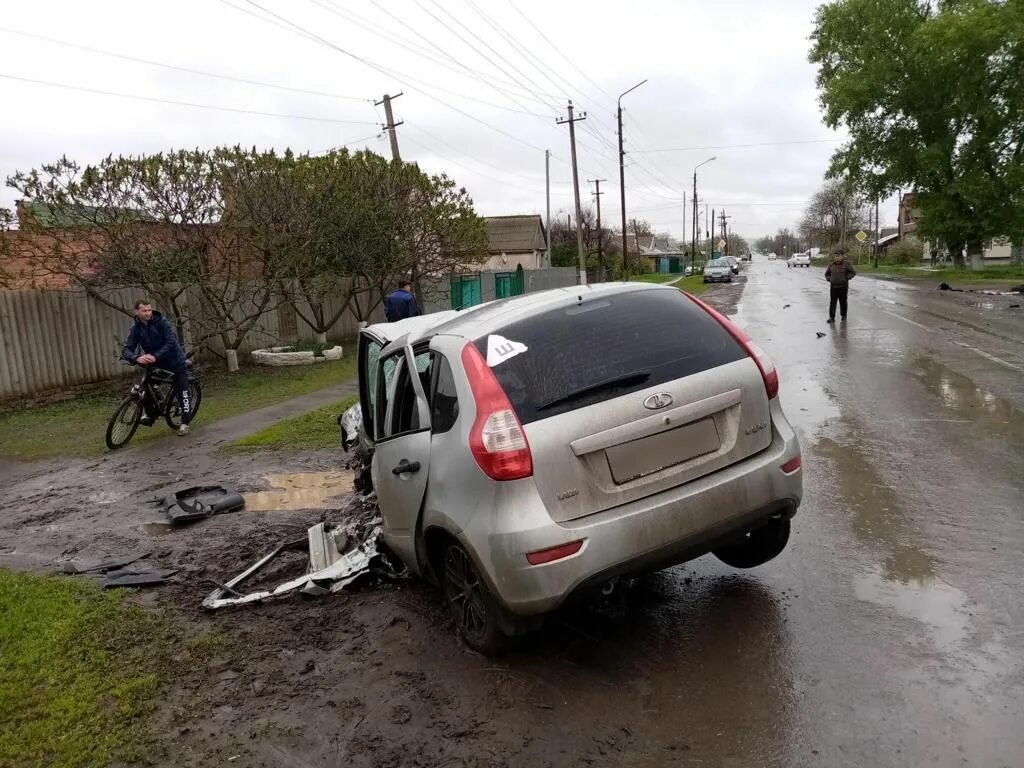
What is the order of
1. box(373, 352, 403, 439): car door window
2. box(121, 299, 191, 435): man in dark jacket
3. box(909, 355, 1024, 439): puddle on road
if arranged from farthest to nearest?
box(121, 299, 191, 435): man in dark jacket
box(909, 355, 1024, 439): puddle on road
box(373, 352, 403, 439): car door window

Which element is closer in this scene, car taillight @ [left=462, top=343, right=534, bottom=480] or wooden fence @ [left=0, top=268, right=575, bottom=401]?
car taillight @ [left=462, top=343, right=534, bottom=480]

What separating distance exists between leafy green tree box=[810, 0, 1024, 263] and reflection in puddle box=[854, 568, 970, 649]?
136ft

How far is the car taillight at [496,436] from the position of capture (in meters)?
3.17

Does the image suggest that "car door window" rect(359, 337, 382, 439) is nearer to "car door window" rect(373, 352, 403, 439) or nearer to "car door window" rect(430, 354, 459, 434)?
"car door window" rect(373, 352, 403, 439)

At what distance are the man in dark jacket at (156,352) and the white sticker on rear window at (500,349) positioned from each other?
289 inches

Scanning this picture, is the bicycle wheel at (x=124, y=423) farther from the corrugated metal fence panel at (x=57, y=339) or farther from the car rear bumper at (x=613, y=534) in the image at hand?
the car rear bumper at (x=613, y=534)

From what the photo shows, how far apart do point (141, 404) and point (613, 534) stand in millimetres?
8182

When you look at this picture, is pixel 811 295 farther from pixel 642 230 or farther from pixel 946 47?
pixel 642 230

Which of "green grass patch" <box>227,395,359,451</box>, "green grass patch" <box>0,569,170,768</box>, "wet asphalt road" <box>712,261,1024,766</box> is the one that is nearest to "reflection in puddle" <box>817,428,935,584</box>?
"wet asphalt road" <box>712,261,1024,766</box>

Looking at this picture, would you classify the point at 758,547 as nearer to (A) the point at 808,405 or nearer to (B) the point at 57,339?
(A) the point at 808,405

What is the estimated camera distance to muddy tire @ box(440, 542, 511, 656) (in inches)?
134

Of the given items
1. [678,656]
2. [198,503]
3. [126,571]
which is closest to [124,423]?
[198,503]

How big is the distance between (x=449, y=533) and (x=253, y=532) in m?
2.81

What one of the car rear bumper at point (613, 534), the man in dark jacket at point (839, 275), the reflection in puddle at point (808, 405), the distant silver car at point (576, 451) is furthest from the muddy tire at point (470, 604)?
the man in dark jacket at point (839, 275)
